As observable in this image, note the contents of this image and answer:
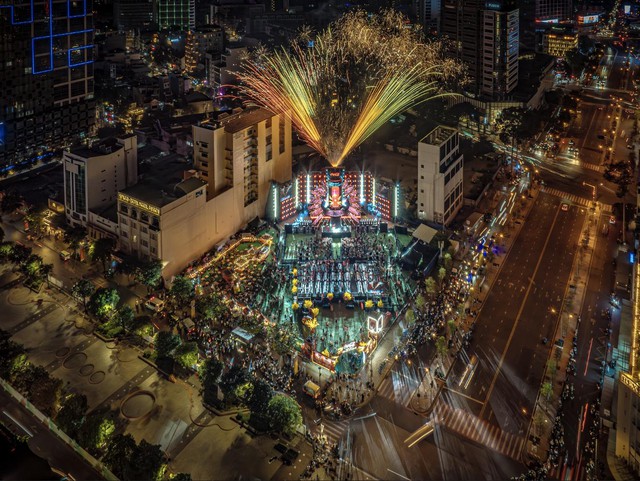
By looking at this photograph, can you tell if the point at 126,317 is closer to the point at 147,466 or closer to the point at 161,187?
the point at 161,187

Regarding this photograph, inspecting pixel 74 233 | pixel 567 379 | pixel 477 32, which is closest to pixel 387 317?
pixel 567 379

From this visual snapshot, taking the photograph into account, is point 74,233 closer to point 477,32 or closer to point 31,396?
point 31,396

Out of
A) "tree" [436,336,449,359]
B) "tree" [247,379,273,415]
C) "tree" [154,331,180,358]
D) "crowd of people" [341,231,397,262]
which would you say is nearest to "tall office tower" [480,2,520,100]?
"crowd of people" [341,231,397,262]

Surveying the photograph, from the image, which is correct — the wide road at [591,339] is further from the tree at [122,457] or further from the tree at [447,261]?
the tree at [122,457]

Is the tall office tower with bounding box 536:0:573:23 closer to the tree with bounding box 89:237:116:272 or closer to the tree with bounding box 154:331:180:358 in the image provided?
the tree with bounding box 89:237:116:272

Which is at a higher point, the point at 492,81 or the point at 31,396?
the point at 492,81

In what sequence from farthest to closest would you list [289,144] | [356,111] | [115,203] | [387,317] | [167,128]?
1. [167,128]
2. [356,111]
3. [289,144]
4. [115,203]
5. [387,317]
